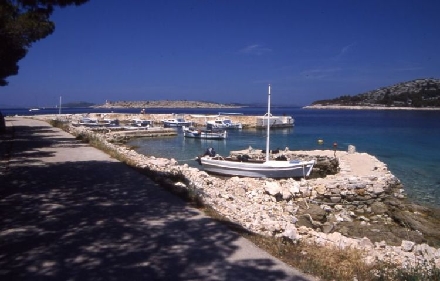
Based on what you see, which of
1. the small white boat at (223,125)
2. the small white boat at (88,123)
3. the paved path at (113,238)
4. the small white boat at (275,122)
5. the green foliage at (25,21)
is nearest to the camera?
the paved path at (113,238)

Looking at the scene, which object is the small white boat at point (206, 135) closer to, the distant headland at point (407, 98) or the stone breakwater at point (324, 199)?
the stone breakwater at point (324, 199)

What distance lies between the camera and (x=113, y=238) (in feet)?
17.7

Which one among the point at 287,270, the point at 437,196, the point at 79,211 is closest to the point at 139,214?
the point at 79,211

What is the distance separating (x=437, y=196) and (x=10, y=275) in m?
18.7

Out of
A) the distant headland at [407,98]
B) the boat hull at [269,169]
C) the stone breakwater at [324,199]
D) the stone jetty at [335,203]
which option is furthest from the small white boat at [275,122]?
the distant headland at [407,98]

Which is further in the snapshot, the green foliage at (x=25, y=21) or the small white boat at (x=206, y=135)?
the small white boat at (x=206, y=135)

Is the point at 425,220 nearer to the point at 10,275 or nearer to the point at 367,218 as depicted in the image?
the point at 367,218

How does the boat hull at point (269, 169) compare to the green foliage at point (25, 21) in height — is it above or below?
below

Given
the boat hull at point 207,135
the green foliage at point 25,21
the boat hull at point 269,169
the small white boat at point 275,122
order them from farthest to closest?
the small white boat at point 275,122, the boat hull at point 207,135, the boat hull at point 269,169, the green foliage at point 25,21

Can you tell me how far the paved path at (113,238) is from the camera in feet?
14.1

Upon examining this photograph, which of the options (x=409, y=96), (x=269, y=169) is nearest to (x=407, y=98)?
(x=409, y=96)

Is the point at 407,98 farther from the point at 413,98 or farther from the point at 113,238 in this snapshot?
the point at 113,238

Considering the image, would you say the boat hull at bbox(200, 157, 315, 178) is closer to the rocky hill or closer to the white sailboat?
the white sailboat

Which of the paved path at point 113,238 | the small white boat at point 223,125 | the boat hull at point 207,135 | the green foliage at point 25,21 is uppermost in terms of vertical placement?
the green foliage at point 25,21
